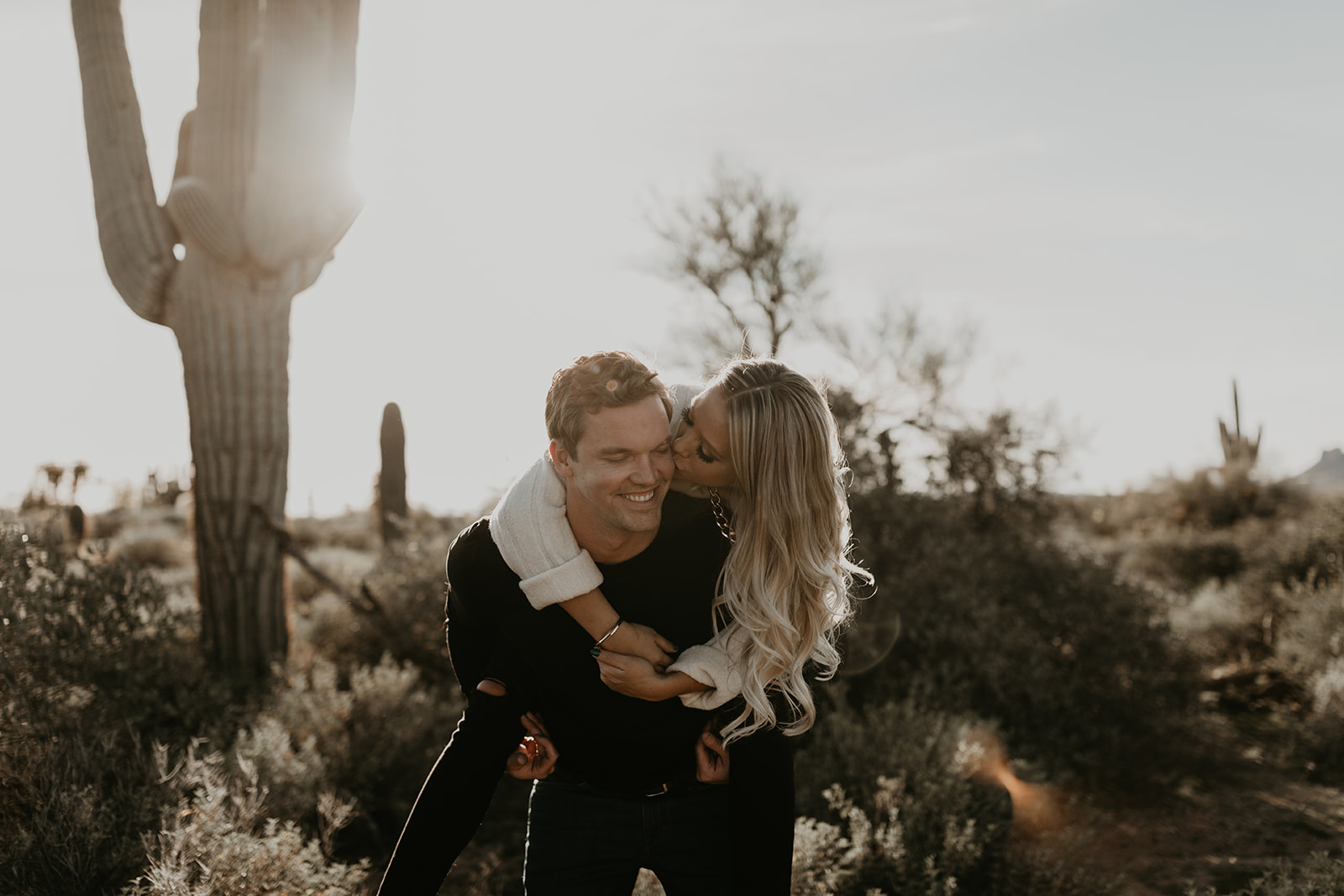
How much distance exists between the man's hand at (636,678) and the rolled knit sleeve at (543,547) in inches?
8.2

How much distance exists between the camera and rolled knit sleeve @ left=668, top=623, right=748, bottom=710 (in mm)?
2111

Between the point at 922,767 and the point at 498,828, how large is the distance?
2.55 m

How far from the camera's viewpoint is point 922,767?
13.9 feet

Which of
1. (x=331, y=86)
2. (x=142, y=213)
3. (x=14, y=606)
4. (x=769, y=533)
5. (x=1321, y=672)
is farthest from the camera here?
(x=1321, y=672)

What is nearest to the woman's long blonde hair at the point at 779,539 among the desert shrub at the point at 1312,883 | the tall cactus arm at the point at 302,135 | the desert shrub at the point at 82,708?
the desert shrub at the point at 1312,883

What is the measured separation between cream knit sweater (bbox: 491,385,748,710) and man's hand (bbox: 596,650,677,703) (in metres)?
0.05

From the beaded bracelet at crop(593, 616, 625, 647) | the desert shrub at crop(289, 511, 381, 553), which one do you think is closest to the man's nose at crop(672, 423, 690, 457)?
the beaded bracelet at crop(593, 616, 625, 647)

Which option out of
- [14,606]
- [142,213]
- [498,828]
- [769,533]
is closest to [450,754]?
[769,533]

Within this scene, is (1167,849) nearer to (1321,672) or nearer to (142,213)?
(1321,672)

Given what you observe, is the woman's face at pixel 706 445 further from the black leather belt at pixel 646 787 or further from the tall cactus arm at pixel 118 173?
the tall cactus arm at pixel 118 173

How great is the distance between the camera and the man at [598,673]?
7.12 feet

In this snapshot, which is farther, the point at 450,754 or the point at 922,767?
the point at 922,767

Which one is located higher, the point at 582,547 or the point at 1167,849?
the point at 582,547

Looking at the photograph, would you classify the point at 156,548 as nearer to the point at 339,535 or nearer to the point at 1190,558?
the point at 339,535
